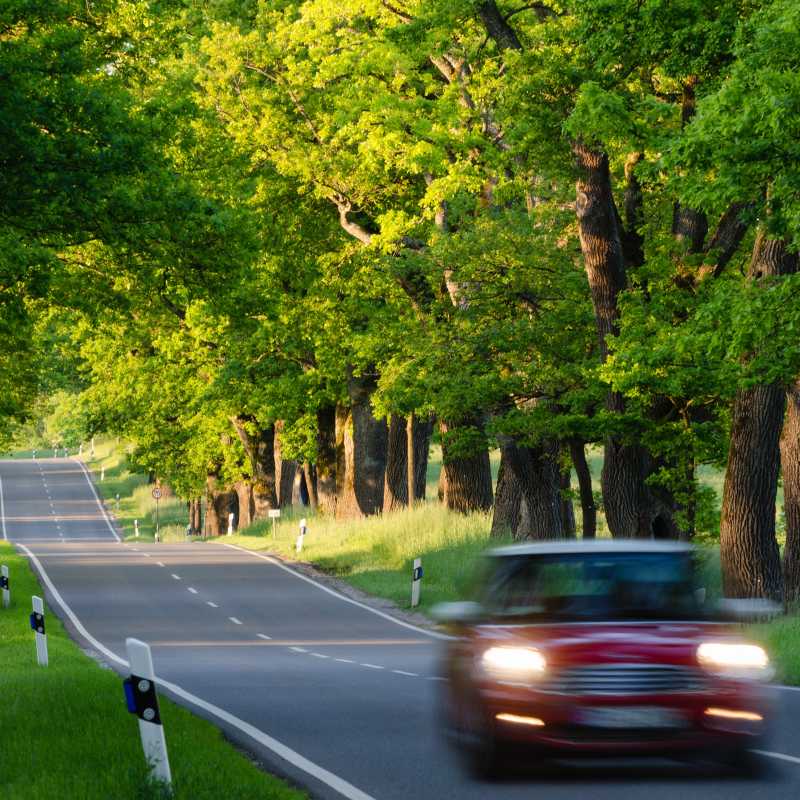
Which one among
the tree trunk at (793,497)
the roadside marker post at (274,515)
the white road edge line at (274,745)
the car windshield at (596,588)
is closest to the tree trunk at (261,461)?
the roadside marker post at (274,515)

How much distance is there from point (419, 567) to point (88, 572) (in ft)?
42.5

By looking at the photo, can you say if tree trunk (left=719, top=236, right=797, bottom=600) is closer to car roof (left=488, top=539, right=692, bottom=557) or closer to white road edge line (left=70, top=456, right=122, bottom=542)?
car roof (left=488, top=539, right=692, bottom=557)

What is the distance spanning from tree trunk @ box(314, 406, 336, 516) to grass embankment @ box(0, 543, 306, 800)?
39175 millimetres

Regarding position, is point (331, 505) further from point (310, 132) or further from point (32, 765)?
point (32, 765)

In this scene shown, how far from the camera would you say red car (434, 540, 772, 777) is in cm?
977

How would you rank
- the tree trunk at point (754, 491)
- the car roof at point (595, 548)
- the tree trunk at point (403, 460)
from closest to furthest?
the car roof at point (595, 548), the tree trunk at point (754, 491), the tree trunk at point (403, 460)

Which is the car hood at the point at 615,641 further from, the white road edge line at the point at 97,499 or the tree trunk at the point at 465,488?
the white road edge line at the point at 97,499

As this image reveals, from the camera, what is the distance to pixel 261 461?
65.1 metres

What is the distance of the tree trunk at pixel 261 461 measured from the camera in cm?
6438

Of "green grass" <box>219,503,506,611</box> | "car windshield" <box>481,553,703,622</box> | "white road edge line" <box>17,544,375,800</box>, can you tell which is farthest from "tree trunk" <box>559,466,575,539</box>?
"car windshield" <box>481,553,703,622</box>

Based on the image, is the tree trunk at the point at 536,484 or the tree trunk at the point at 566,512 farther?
the tree trunk at the point at 566,512

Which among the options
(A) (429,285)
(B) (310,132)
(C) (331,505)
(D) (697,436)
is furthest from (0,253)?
(C) (331,505)

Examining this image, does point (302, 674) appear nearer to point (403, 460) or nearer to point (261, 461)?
point (403, 460)

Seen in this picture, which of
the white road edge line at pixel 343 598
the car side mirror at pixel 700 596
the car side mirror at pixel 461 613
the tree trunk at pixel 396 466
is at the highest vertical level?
the tree trunk at pixel 396 466
